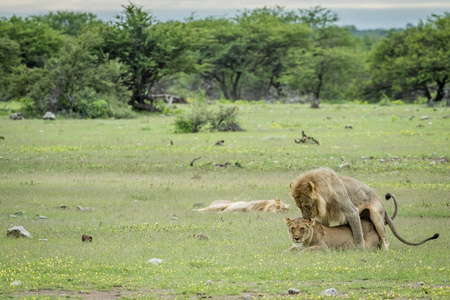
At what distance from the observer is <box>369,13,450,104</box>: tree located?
5191 cm

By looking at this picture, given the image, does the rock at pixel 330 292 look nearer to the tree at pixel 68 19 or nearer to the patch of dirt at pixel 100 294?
the patch of dirt at pixel 100 294

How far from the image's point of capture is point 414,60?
53.2 m

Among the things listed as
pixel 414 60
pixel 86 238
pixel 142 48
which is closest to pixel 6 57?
pixel 142 48

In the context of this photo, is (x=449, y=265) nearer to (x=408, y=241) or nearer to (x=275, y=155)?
(x=408, y=241)

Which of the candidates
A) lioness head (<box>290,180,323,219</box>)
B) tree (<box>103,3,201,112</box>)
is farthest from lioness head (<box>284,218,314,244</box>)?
tree (<box>103,3,201,112</box>)

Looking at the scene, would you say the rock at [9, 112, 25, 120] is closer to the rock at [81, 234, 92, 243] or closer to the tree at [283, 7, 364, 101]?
the rock at [81, 234, 92, 243]

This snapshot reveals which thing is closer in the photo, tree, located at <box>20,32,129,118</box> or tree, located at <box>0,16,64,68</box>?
tree, located at <box>20,32,129,118</box>

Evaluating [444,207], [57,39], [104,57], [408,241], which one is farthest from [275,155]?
[57,39]

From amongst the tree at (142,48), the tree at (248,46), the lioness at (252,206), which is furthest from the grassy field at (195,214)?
the tree at (248,46)

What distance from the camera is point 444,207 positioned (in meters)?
13.2

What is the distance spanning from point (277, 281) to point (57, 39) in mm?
53034

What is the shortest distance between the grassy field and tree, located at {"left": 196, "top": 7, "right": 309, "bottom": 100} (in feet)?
116

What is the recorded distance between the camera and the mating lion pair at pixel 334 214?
905 centimetres

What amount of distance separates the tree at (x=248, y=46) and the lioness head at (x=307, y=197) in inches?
2089
